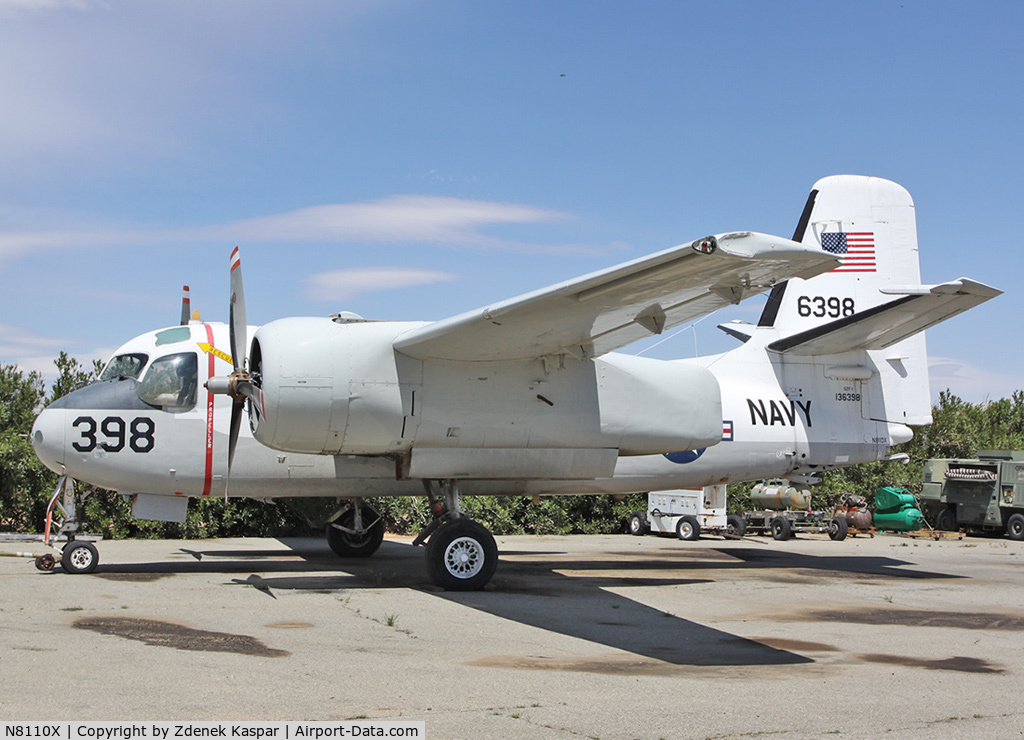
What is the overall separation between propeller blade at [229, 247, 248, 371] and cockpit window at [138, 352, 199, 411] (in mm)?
1010

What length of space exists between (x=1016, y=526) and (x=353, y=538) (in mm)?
18190

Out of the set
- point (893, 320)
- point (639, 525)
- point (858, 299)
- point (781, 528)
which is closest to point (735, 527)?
point (781, 528)

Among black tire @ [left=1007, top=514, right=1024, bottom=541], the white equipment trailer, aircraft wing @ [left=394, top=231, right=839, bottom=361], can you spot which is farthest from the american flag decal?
black tire @ [left=1007, top=514, right=1024, bottom=541]

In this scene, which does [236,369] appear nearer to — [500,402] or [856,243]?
[500,402]

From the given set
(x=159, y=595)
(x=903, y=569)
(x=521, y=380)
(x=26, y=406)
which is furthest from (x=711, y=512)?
(x=26, y=406)

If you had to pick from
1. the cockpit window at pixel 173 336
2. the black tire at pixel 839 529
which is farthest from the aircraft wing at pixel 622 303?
the black tire at pixel 839 529

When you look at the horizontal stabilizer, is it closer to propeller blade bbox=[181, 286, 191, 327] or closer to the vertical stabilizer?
the vertical stabilizer

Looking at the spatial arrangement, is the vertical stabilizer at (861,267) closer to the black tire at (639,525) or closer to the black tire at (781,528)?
the black tire at (781,528)

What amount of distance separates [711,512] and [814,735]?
1616 centimetres

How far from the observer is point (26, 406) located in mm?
18656

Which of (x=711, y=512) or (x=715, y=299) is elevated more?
(x=715, y=299)

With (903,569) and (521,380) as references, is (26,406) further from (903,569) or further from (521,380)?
(903,569)

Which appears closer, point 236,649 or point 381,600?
point 236,649

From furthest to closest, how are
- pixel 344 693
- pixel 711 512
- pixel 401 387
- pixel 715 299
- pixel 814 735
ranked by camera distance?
1. pixel 711 512
2. pixel 401 387
3. pixel 715 299
4. pixel 344 693
5. pixel 814 735
